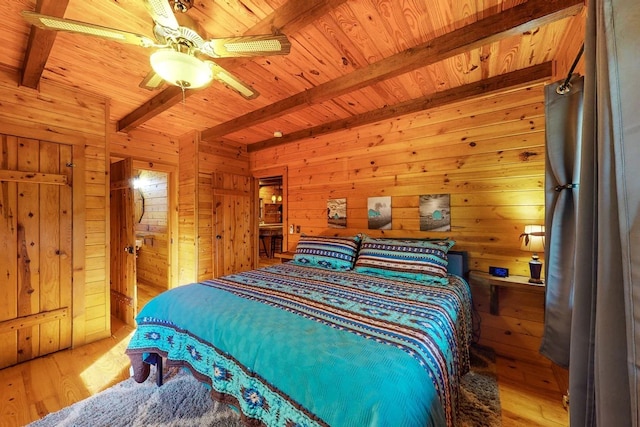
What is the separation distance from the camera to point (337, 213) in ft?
11.0

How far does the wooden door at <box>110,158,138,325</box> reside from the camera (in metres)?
2.98

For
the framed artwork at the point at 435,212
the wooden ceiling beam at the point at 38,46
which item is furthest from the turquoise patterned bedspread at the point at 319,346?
the wooden ceiling beam at the point at 38,46

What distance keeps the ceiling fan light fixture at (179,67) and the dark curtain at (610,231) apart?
61.8 inches

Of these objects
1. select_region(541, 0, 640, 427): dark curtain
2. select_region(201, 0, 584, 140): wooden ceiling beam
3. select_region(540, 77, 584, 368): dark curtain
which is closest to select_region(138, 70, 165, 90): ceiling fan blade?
select_region(201, 0, 584, 140): wooden ceiling beam

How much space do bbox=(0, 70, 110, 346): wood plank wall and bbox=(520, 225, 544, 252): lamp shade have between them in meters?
3.99

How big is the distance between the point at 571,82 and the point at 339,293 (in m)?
1.84

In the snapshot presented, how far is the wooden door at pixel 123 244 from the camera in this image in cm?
298

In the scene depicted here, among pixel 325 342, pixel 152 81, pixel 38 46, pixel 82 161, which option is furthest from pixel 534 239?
pixel 82 161

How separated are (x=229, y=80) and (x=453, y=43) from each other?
1.48m

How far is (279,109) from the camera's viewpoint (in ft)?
8.78

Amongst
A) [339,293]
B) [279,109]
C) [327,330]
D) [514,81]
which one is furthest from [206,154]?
[514,81]

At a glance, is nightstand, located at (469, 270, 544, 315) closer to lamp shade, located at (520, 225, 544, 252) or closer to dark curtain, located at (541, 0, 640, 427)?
lamp shade, located at (520, 225, 544, 252)

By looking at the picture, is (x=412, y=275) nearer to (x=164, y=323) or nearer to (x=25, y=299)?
(x=164, y=323)

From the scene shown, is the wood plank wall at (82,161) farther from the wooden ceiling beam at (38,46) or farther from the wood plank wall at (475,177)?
the wood plank wall at (475,177)
